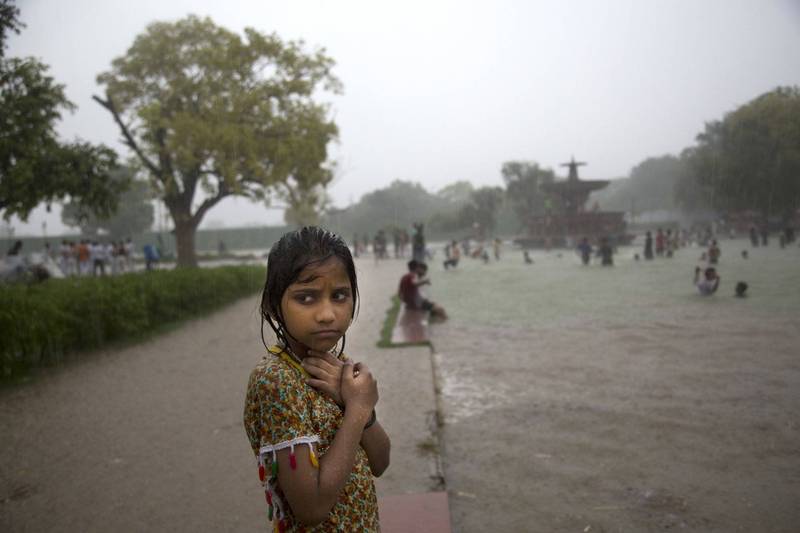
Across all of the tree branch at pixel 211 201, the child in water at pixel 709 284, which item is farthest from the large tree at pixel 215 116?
the child in water at pixel 709 284

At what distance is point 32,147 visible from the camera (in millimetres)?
6875

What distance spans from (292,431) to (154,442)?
3.85 m

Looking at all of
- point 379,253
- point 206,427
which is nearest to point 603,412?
point 206,427

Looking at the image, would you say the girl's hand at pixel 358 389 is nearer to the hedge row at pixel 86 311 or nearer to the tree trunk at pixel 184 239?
the hedge row at pixel 86 311

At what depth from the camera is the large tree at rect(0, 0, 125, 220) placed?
→ 21.0 feet

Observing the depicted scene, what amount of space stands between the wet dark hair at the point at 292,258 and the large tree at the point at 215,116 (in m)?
18.3

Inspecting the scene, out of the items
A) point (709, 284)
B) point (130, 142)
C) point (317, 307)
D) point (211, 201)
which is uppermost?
point (130, 142)

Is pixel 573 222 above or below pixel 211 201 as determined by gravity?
below

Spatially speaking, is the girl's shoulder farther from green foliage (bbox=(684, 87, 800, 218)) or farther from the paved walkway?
green foliage (bbox=(684, 87, 800, 218))

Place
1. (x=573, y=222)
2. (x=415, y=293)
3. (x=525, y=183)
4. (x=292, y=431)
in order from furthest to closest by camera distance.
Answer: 1. (x=525, y=183)
2. (x=573, y=222)
3. (x=415, y=293)
4. (x=292, y=431)

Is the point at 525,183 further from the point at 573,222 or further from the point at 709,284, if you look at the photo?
the point at 709,284

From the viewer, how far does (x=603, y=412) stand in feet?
15.3

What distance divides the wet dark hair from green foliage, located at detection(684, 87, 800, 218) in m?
6.28

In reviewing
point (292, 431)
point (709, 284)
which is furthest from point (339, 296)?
point (709, 284)
